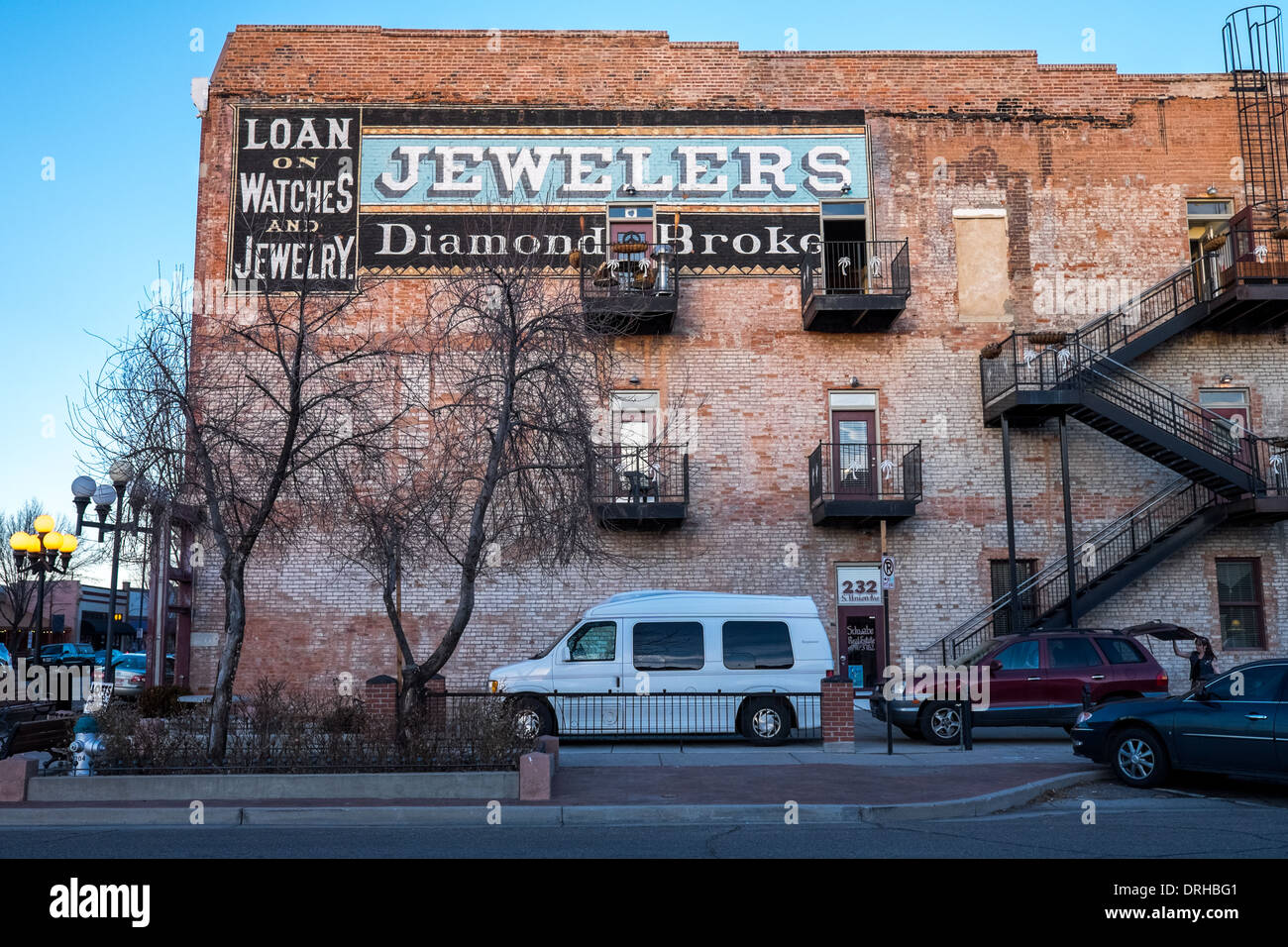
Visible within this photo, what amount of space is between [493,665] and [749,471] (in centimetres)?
686

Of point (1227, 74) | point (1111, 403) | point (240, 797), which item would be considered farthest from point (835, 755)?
point (1227, 74)

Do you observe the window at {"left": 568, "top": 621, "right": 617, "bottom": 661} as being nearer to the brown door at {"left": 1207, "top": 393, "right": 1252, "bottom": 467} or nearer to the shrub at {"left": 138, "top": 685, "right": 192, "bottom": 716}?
the shrub at {"left": 138, "top": 685, "right": 192, "bottom": 716}

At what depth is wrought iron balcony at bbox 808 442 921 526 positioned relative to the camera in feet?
74.5

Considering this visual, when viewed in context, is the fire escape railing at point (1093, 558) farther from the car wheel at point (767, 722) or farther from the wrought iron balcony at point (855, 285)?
the car wheel at point (767, 722)

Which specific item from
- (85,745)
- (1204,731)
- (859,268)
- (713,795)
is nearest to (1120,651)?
(1204,731)

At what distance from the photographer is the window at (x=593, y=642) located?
17281 mm

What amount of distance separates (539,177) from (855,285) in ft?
24.5

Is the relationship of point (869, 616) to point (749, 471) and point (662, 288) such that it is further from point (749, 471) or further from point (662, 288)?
point (662, 288)

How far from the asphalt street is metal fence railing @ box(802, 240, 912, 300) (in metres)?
14.8

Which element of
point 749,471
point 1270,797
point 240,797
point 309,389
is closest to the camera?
point 240,797

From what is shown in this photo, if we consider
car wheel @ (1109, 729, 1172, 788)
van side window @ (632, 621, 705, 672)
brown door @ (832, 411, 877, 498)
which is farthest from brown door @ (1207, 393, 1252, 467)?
van side window @ (632, 621, 705, 672)

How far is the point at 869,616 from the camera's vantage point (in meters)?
23.6

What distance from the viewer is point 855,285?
79.7 feet

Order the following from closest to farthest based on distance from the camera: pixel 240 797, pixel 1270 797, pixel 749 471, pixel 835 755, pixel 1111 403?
pixel 240 797 → pixel 1270 797 → pixel 835 755 → pixel 1111 403 → pixel 749 471
